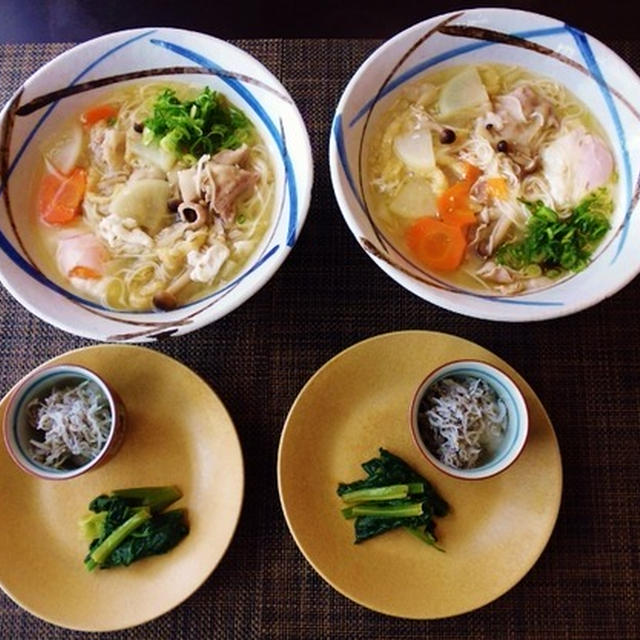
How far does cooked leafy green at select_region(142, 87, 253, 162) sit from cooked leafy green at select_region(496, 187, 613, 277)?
2.68 ft

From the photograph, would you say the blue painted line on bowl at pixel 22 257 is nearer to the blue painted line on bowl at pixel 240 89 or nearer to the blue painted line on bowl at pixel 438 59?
the blue painted line on bowl at pixel 240 89

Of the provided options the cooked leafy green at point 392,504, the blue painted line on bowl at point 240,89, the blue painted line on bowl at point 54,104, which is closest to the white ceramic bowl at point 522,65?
the blue painted line on bowl at point 240,89

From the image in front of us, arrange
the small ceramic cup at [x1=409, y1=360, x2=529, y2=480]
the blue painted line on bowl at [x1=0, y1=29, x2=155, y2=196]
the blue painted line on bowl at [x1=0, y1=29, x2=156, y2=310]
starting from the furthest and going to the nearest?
the blue painted line on bowl at [x1=0, y1=29, x2=155, y2=196] < the blue painted line on bowl at [x1=0, y1=29, x2=156, y2=310] < the small ceramic cup at [x1=409, y1=360, x2=529, y2=480]

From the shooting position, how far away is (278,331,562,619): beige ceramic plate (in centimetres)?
187

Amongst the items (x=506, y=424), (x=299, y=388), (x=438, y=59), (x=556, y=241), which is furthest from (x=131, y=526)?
(x=438, y=59)

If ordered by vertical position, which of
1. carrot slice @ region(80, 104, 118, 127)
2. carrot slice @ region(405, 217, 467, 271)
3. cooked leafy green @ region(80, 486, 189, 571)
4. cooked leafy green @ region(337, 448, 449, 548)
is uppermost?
carrot slice @ region(80, 104, 118, 127)

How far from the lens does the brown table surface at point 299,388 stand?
195 centimetres

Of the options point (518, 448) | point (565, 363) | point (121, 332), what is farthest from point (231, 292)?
point (565, 363)

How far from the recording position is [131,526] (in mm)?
1898

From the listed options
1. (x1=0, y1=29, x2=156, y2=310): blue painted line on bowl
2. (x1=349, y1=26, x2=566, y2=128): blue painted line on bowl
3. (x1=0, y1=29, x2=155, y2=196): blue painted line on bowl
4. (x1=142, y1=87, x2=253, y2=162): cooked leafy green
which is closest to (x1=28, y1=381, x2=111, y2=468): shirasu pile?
(x1=0, y1=29, x2=156, y2=310): blue painted line on bowl

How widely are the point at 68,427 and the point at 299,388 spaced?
24.3 inches

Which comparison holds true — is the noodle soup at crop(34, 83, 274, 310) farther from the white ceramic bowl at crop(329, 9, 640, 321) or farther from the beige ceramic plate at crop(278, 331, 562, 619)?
the beige ceramic plate at crop(278, 331, 562, 619)

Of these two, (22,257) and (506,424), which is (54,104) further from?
(506,424)

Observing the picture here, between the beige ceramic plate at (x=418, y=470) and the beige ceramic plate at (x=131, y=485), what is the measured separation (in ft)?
0.63
